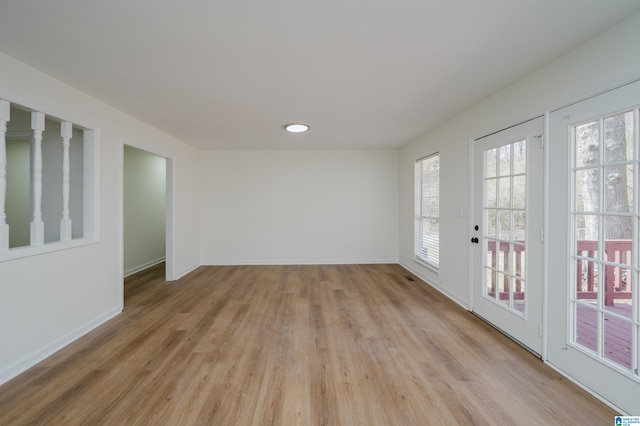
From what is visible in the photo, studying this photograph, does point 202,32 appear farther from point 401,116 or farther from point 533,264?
point 533,264

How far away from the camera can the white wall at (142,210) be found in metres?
5.30

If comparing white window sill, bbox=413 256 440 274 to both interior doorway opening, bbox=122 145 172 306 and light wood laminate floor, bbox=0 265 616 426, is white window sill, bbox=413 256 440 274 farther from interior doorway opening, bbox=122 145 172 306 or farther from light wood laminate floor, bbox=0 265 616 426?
interior doorway opening, bbox=122 145 172 306

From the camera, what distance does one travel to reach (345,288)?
4375 mm

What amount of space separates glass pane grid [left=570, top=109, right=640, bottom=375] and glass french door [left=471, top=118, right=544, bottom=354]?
0.31 meters

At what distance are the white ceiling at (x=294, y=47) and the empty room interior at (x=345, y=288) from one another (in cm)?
2

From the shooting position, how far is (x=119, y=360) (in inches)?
93.4

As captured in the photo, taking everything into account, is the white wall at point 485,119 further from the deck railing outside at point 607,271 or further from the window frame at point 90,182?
the window frame at point 90,182

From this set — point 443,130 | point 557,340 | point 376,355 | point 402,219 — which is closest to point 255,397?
point 376,355

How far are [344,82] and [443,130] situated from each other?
2.19 meters

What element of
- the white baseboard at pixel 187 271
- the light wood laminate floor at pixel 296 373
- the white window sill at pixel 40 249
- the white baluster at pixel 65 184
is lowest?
the light wood laminate floor at pixel 296 373

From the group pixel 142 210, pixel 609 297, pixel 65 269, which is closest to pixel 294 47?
pixel 609 297

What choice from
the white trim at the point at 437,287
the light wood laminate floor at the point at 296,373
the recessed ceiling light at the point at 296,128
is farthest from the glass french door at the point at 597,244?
the recessed ceiling light at the point at 296,128

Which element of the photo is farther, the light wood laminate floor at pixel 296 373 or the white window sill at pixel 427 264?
the white window sill at pixel 427 264

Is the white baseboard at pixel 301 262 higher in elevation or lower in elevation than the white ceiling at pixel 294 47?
lower
